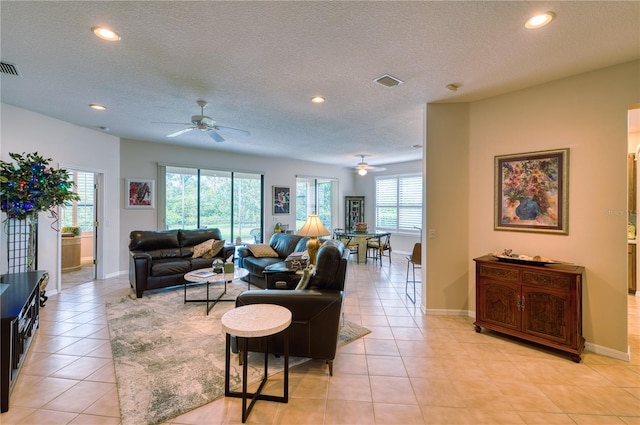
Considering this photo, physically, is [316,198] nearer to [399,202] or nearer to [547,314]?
[399,202]

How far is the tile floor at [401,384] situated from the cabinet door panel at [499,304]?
0.21 metres

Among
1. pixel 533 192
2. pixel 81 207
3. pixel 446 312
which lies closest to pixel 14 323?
pixel 446 312

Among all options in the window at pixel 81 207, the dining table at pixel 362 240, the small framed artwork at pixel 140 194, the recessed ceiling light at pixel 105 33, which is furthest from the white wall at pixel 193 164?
the recessed ceiling light at pixel 105 33

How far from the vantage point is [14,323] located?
2.21m

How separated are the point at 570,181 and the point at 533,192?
334mm

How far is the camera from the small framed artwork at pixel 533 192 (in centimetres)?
301

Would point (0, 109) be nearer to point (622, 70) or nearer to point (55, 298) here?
point (55, 298)

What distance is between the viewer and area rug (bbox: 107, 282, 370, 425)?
6.70 feet

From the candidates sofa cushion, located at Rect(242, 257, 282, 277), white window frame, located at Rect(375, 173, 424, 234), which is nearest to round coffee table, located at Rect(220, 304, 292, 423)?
sofa cushion, located at Rect(242, 257, 282, 277)

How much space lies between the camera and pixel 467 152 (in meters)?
3.70

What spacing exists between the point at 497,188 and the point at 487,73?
4.49 ft

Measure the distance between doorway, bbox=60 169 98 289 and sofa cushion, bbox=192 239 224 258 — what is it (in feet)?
6.90

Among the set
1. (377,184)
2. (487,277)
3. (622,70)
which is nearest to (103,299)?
(487,277)

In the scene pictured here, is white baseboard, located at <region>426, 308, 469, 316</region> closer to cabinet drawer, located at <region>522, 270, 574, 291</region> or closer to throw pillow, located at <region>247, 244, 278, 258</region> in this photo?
cabinet drawer, located at <region>522, 270, 574, 291</region>
